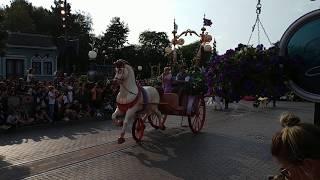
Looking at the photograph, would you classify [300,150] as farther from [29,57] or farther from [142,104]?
[29,57]

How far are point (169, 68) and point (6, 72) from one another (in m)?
28.5

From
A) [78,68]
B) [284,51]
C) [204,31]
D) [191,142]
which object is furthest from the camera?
[78,68]

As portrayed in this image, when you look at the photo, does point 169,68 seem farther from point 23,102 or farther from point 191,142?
point 23,102

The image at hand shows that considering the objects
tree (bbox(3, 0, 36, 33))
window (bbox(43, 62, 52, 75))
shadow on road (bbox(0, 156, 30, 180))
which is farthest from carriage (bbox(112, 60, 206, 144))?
tree (bbox(3, 0, 36, 33))

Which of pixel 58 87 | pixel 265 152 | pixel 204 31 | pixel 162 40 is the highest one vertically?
pixel 162 40

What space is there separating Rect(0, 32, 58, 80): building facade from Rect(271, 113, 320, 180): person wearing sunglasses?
39.8 metres

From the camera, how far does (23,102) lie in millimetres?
17094

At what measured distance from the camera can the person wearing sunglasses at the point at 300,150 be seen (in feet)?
5.99

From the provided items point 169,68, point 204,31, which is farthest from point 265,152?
point 204,31

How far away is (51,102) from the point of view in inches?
Answer: 698

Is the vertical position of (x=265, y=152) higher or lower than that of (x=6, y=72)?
lower

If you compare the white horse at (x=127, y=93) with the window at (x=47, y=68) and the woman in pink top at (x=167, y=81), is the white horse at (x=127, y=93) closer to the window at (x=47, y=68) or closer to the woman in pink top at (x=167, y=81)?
the woman in pink top at (x=167, y=81)

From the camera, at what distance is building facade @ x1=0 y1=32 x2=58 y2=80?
4122 cm

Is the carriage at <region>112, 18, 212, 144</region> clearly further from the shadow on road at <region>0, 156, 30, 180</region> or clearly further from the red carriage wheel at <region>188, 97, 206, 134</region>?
the shadow on road at <region>0, 156, 30, 180</region>
